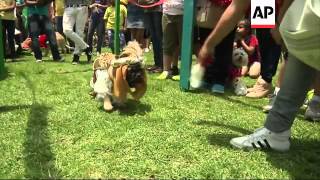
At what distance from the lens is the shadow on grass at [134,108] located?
12.9 ft

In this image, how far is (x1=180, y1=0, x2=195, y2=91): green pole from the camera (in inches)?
185

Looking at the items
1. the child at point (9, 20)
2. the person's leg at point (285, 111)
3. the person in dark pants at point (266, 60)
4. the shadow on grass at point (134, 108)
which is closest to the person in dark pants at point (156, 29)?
the person in dark pants at point (266, 60)

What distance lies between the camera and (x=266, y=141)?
9.48ft

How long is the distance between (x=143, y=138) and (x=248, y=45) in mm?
3856

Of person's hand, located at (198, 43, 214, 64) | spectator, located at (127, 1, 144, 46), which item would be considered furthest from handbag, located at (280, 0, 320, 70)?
spectator, located at (127, 1, 144, 46)

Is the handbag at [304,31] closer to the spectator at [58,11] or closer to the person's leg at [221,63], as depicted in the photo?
the person's leg at [221,63]

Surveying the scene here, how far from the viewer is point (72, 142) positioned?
122 inches

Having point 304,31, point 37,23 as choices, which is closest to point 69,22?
point 37,23

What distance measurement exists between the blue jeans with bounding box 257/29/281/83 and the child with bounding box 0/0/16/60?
16.7 ft

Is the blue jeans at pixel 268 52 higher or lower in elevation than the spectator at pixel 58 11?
lower

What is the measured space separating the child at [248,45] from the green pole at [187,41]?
1.78m

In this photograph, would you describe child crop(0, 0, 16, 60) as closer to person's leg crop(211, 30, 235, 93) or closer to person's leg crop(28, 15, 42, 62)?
person's leg crop(28, 15, 42, 62)

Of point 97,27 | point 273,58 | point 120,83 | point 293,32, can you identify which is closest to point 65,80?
point 120,83

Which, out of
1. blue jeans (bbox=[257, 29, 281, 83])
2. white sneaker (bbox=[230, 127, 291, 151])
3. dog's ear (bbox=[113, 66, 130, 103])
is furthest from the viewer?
blue jeans (bbox=[257, 29, 281, 83])
